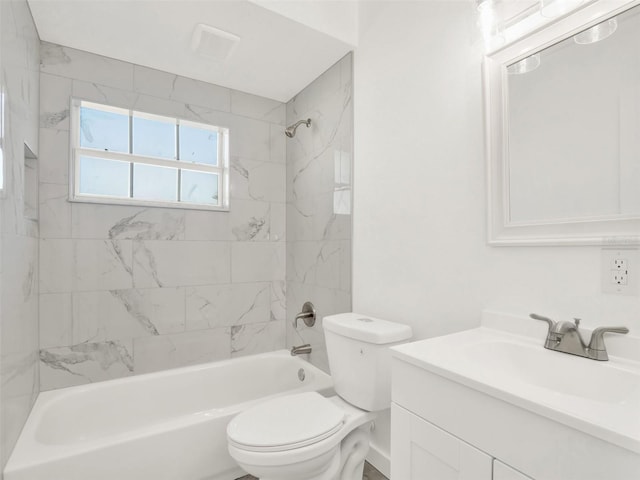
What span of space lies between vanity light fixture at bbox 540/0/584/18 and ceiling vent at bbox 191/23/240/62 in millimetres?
1493

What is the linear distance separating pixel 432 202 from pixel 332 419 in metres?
1.06

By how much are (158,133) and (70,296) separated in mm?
1194

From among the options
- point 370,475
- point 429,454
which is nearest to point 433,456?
point 429,454

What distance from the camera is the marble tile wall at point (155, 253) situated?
1.94m

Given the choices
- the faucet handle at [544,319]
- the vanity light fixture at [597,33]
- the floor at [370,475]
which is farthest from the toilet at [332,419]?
the vanity light fixture at [597,33]

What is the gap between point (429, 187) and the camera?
60.3 inches

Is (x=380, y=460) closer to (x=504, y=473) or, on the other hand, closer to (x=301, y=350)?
(x=301, y=350)

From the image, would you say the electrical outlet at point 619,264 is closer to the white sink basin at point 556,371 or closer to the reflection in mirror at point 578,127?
the reflection in mirror at point 578,127

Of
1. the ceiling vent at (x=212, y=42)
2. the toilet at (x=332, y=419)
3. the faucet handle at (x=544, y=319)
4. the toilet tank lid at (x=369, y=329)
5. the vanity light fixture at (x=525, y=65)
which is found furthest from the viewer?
the ceiling vent at (x=212, y=42)

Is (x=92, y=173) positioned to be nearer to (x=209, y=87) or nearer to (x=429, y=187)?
(x=209, y=87)

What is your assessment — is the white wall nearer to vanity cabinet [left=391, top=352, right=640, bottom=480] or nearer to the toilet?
the toilet

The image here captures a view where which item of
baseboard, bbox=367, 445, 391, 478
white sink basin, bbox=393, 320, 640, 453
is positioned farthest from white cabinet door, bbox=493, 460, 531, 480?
baseboard, bbox=367, 445, 391, 478

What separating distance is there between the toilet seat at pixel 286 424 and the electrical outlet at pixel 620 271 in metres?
1.11

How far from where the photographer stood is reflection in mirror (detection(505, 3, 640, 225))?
931 mm
